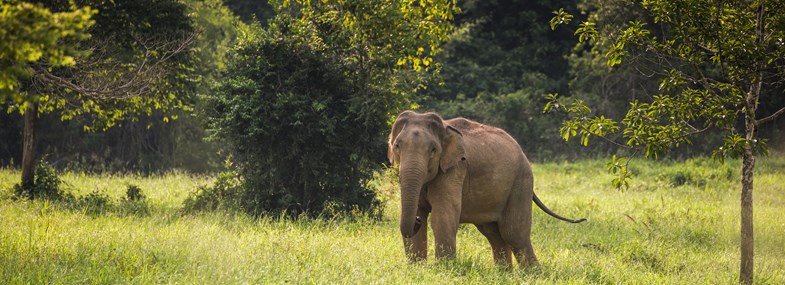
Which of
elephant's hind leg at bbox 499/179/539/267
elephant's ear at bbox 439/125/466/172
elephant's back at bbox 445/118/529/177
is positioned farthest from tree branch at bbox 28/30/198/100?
A: elephant's hind leg at bbox 499/179/539/267

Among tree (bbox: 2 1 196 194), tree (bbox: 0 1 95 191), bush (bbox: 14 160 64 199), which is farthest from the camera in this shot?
bush (bbox: 14 160 64 199)

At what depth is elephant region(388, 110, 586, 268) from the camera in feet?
29.8

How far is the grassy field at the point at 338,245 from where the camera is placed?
8.27 metres

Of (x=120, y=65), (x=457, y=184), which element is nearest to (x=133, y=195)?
(x=120, y=65)

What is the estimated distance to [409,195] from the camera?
8.90 metres

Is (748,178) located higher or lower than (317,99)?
lower

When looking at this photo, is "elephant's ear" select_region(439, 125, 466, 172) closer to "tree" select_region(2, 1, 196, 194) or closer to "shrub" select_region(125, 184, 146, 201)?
"tree" select_region(2, 1, 196, 194)

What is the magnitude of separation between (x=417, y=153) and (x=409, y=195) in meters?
0.47

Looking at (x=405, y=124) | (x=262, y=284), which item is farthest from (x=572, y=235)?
(x=262, y=284)

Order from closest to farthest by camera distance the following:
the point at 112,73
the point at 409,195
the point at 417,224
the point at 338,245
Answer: the point at 409,195 → the point at 417,224 → the point at 338,245 → the point at 112,73

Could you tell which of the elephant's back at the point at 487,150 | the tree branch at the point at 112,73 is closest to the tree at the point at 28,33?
the elephant's back at the point at 487,150

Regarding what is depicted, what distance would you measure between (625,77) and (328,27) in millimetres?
18310

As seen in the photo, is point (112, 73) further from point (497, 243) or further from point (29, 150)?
point (497, 243)

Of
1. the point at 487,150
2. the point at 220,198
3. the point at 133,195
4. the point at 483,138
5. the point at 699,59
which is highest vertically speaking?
the point at 699,59
